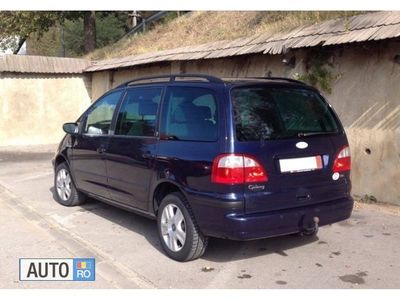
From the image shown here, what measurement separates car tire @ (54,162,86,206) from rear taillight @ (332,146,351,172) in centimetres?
377

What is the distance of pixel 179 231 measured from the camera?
473 centimetres

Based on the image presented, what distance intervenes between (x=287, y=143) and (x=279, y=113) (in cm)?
32

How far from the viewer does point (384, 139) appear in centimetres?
661

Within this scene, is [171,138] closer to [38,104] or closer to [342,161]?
[342,161]

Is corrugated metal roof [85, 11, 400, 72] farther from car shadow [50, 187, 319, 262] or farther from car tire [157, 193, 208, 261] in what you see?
car tire [157, 193, 208, 261]

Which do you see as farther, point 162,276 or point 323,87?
point 323,87

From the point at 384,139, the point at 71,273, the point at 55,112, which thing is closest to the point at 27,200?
the point at 71,273

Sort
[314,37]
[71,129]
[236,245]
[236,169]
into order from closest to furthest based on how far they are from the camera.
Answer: [236,169]
[236,245]
[71,129]
[314,37]

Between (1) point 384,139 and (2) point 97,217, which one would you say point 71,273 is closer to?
(2) point 97,217

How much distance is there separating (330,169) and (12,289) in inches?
→ 118

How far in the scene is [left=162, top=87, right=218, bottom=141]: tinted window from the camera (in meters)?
4.46

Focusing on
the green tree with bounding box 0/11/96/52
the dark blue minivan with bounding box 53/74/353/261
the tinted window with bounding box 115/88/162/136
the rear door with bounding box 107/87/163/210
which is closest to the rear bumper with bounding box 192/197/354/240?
the dark blue minivan with bounding box 53/74/353/261

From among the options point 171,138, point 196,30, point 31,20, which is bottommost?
point 171,138

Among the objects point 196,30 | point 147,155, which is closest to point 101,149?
point 147,155
